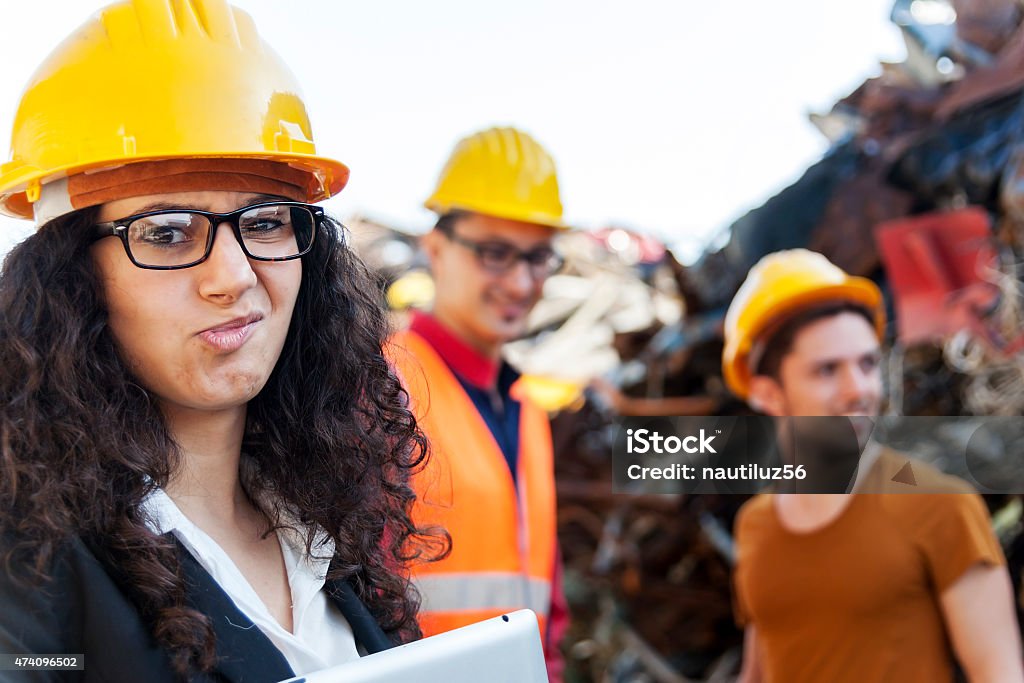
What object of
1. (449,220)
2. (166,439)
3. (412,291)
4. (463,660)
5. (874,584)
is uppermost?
(412,291)

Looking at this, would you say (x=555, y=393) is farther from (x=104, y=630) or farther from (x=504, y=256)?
(x=104, y=630)

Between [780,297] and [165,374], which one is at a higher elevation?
[780,297]

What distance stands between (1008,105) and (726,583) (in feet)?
7.41

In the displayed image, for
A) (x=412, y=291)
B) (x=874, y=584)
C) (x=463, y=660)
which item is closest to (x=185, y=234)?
(x=463, y=660)

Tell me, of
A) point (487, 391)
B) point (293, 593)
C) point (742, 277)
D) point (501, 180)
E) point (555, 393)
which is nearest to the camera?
point (293, 593)

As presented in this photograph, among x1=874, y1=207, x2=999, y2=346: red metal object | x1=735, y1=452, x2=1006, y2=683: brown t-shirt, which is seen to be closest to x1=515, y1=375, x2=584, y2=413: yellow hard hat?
x1=874, y1=207, x2=999, y2=346: red metal object

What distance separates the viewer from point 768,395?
275cm

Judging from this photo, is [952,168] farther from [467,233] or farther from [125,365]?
[125,365]

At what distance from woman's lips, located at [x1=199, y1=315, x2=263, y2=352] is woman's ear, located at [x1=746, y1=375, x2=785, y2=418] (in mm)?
1819

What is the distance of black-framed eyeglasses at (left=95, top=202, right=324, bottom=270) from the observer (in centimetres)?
120

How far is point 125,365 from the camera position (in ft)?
4.04

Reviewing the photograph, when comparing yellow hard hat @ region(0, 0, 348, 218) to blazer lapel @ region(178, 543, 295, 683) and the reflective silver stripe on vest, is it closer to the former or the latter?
blazer lapel @ region(178, 543, 295, 683)

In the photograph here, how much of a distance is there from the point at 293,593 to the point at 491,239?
157cm

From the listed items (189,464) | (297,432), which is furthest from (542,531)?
(189,464)
